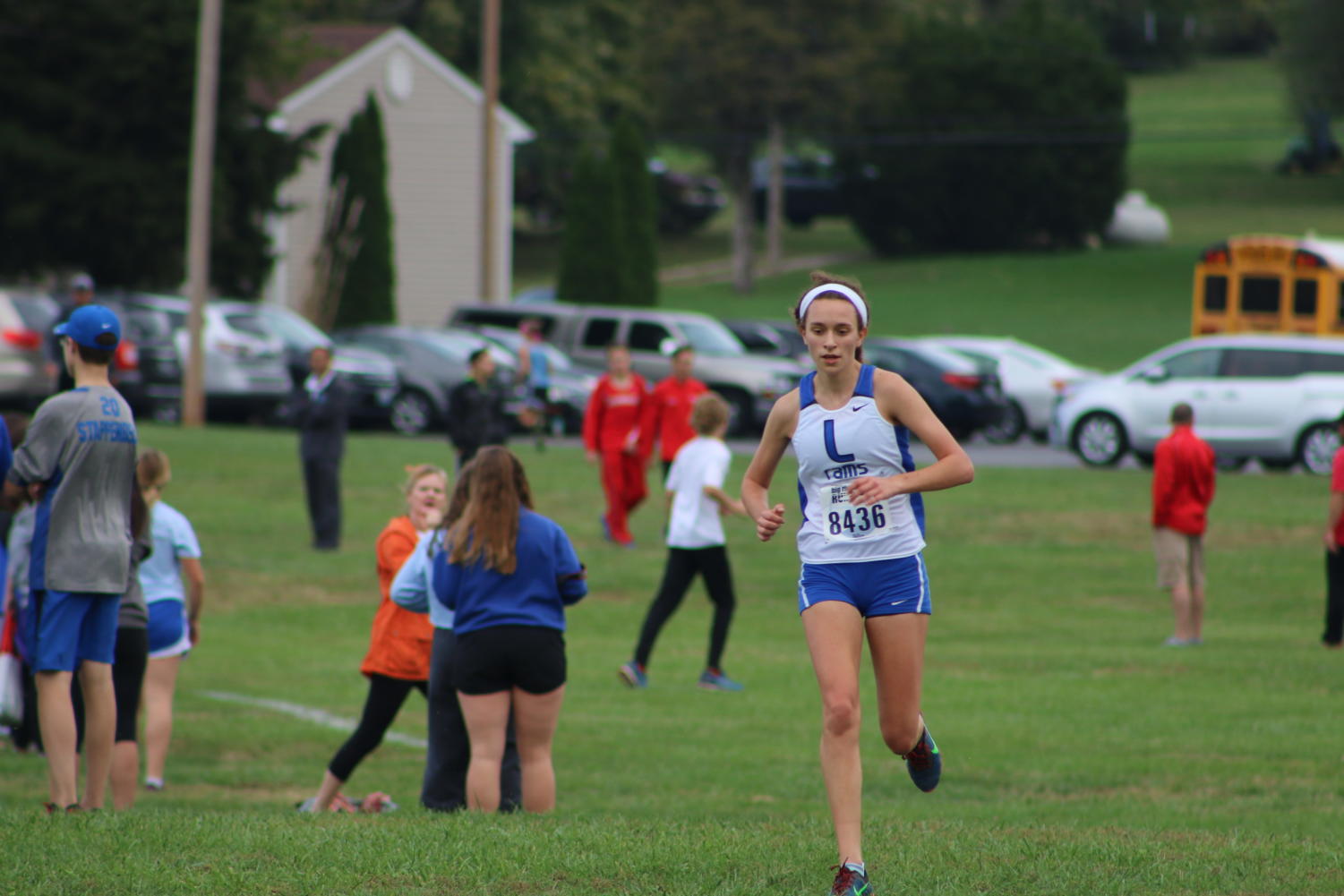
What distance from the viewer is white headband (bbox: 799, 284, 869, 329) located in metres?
6.05

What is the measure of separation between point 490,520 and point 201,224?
2221cm

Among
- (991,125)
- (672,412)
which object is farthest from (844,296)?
(991,125)

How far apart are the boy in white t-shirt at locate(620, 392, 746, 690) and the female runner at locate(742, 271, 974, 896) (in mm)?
6265

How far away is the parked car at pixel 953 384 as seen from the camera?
30469mm

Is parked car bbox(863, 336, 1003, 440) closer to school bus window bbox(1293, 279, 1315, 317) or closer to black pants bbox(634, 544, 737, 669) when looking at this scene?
school bus window bbox(1293, 279, 1315, 317)

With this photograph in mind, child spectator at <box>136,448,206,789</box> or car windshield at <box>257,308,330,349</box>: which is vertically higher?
car windshield at <box>257,308,330,349</box>

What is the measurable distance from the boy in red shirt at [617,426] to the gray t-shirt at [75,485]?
37.6 feet

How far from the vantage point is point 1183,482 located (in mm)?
14453

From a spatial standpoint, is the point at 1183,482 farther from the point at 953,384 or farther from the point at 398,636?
the point at 953,384

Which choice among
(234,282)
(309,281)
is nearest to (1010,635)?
(234,282)

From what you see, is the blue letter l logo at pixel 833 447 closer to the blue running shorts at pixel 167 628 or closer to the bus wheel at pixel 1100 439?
the blue running shorts at pixel 167 628

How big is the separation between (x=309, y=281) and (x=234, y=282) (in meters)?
8.10

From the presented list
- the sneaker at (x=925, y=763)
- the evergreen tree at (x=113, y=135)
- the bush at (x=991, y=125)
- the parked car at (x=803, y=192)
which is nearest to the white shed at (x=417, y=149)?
the evergreen tree at (x=113, y=135)

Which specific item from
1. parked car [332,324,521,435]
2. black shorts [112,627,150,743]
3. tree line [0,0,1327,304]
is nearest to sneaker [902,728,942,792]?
black shorts [112,627,150,743]
